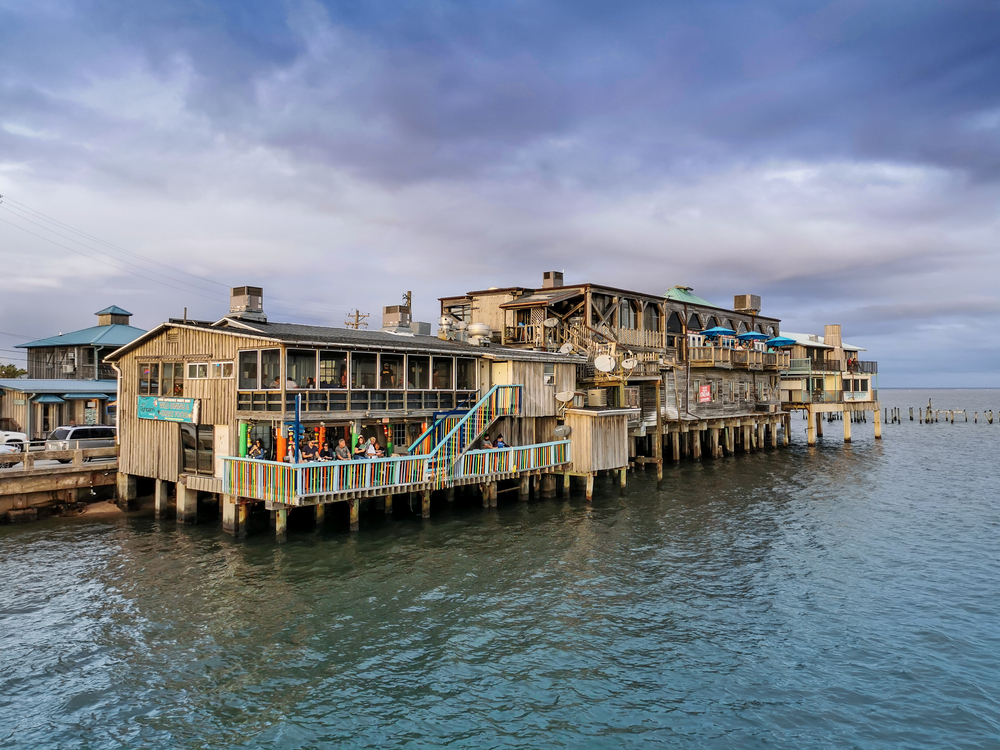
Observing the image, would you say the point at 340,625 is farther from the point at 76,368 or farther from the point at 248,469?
the point at 76,368

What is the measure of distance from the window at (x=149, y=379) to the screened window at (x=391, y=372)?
32.4 ft

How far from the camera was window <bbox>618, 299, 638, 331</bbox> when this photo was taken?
1816 inches

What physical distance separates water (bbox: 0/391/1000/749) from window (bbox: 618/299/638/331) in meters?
21.8

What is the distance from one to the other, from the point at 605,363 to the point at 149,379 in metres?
22.4

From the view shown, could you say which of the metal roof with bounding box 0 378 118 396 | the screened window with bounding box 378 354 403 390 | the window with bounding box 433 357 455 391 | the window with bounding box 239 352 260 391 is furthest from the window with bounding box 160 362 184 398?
the metal roof with bounding box 0 378 118 396

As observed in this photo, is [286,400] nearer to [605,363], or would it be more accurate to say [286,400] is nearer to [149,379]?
[149,379]

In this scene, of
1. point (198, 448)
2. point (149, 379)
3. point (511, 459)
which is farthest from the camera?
point (511, 459)

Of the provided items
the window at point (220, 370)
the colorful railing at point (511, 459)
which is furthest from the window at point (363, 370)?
the colorful railing at point (511, 459)

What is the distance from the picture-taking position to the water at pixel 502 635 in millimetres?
11797

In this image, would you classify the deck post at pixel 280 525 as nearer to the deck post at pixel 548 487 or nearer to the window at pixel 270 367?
the window at pixel 270 367

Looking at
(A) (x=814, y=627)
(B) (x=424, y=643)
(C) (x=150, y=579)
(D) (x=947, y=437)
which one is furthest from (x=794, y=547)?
(D) (x=947, y=437)

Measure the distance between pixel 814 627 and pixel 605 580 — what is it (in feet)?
19.7

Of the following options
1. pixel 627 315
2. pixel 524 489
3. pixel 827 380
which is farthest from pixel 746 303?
pixel 524 489

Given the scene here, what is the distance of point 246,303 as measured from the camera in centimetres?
2697
